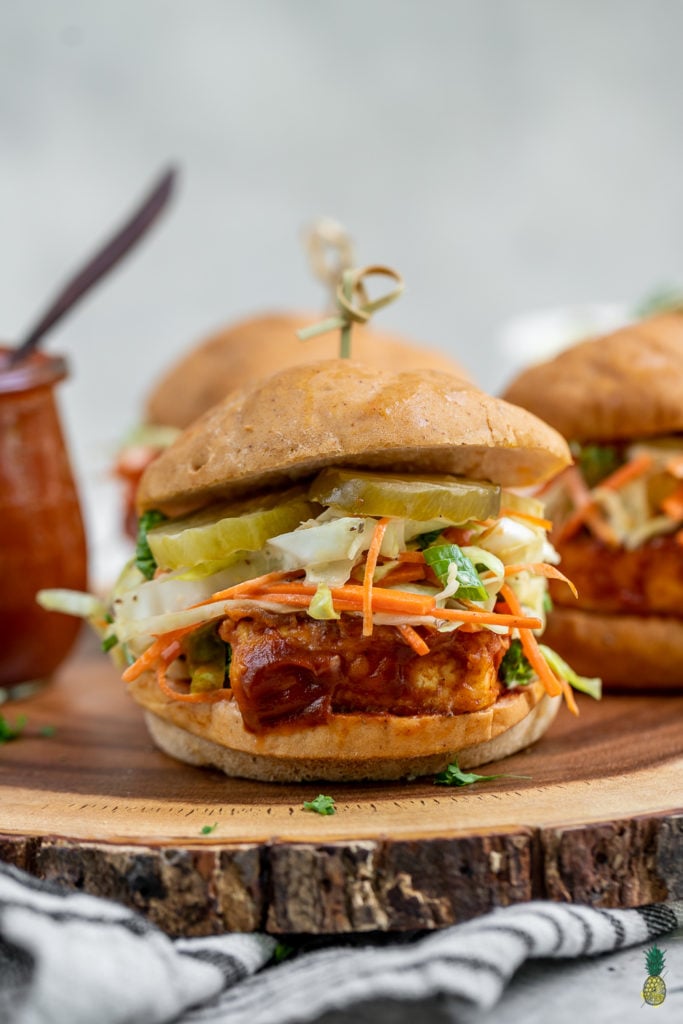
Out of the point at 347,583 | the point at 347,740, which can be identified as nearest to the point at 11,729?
the point at 347,740

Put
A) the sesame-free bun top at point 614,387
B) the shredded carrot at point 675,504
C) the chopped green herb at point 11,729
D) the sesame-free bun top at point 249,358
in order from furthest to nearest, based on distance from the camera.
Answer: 1. the sesame-free bun top at point 249,358
2. the sesame-free bun top at point 614,387
3. the shredded carrot at point 675,504
4. the chopped green herb at point 11,729

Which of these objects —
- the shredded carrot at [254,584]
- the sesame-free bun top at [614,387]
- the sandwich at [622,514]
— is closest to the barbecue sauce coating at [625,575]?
the sandwich at [622,514]

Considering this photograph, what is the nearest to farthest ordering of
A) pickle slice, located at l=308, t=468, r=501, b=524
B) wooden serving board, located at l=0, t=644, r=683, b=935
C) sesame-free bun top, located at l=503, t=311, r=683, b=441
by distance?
wooden serving board, located at l=0, t=644, r=683, b=935
pickle slice, located at l=308, t=468, r=501, b=524
sesame-free bun top, located at l=503, t=311, r=683, b=441

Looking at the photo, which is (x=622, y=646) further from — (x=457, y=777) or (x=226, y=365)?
(x=226, y=365)

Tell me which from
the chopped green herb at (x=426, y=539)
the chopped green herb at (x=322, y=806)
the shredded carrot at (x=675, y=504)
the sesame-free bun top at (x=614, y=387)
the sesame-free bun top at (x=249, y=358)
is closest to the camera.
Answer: the chopped green herb at (x=322, y=806)

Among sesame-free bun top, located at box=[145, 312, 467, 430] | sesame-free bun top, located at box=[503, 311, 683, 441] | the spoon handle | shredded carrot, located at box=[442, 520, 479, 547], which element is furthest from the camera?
sesame-free bun top, located at box=[145, 312, 467, 430]

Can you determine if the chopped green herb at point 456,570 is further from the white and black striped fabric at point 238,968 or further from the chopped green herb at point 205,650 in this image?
the white and black striped fabric at point 238,968

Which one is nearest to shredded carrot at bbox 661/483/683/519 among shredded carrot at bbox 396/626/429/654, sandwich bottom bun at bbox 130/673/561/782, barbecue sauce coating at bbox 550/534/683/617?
barbecue sauce coating at bbox 550/534/683/617

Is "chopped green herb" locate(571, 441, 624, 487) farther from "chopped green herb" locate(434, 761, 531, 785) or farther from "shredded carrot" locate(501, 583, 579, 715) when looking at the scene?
"chopped green herb" locate(434, 761, 531, 785)
